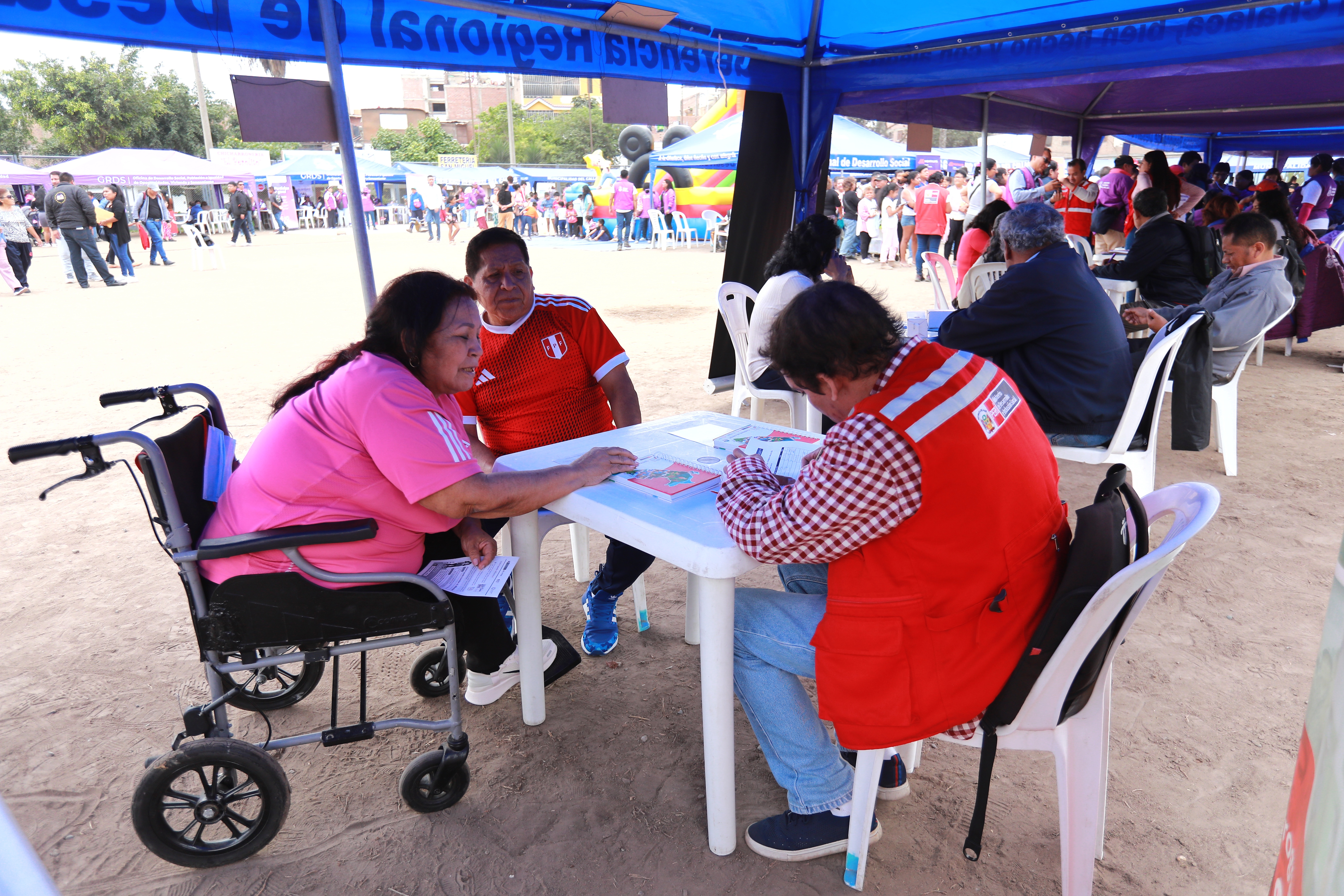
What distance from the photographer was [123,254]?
13586mm

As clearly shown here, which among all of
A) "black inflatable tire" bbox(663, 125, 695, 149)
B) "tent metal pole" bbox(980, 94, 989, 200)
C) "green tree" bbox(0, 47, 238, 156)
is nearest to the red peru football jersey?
"tent metal pole" bbox(980, 94, 989, 200)

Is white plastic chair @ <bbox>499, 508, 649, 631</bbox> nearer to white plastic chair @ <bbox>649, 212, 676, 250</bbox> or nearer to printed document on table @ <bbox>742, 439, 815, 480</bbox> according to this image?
printed document on table @ <bbox>742, 439, 815, 480</bbox>

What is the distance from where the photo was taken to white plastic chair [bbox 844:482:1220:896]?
4.43ft

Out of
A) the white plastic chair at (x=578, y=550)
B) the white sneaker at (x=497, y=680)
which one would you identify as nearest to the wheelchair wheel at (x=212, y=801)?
the white sneaker at (x=497, y=680)

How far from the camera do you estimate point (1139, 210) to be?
5414mm

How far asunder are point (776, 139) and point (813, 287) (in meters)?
4.56

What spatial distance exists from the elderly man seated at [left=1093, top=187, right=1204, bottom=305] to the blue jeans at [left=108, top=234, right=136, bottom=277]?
49.1 ft

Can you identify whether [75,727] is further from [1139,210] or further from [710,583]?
[1139,210]

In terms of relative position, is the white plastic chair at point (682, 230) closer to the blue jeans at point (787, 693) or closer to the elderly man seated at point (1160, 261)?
the elderly man seated at point (1160, 261)

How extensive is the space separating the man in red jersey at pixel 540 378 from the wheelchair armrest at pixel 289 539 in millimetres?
861

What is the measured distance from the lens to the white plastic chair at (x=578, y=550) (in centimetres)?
215

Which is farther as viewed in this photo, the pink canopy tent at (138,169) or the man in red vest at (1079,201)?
the pink canopy tent at (138,169)

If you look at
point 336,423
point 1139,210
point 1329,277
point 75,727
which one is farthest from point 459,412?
point 1329,277

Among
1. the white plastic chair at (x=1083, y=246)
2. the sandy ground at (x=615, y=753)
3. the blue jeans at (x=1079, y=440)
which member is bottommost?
the sandy ground at (x=615, y=753)
